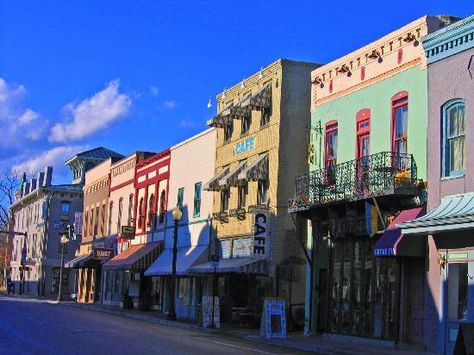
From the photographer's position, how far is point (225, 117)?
107 feet

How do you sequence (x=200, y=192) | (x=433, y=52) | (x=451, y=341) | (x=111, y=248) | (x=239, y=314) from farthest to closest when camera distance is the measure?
(x=111, y=248) < (x=200, y=192) < (x=239, y=314) < (x=433, y=52) < (x=451, y=341)

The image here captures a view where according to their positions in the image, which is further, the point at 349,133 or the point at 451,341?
the point at 349,133

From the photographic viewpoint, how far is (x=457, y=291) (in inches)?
723

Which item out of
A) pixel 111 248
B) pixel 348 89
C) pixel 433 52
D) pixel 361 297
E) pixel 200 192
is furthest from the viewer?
pixel 111 248

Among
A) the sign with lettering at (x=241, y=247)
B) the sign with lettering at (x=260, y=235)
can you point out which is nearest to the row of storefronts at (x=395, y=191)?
the sign with lettering at (x=260, y=235)

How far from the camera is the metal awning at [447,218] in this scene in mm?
16577

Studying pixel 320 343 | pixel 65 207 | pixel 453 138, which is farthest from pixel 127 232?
pixel 65 207

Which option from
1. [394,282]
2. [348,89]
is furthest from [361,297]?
[348,89]

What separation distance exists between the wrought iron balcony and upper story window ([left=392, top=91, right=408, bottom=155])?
18.3 inches

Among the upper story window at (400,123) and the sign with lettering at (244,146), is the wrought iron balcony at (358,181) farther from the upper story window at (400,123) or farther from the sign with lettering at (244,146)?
the sign with lettering at (244,146)

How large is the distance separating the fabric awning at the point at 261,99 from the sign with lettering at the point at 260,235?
14.6 feet

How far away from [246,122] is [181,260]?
25.5ft

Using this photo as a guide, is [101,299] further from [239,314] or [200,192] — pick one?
[239,314]

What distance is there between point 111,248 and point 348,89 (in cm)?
2857
